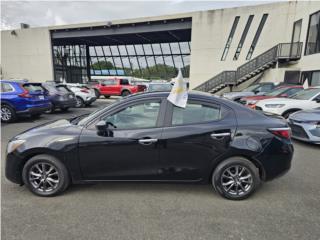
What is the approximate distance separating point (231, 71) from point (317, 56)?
18.8 feet

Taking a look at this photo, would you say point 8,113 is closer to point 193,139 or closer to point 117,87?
point 193,139

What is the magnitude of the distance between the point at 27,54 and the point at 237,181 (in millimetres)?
→ 30064

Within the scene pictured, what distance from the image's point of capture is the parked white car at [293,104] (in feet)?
23.0

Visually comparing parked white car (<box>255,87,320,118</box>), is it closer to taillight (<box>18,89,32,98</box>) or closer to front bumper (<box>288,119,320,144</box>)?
front bumper (<box>288,119,320,144</box>)

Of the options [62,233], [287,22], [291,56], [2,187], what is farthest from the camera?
[287,22]

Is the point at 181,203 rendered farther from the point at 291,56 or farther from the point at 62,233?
the point at 291,56

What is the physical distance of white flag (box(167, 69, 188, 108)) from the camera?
3043 mm

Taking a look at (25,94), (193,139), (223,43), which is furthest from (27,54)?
(193,139)

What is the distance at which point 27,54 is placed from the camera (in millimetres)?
26000

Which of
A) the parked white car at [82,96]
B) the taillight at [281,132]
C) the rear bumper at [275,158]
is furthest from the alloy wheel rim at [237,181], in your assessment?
the parked white car at [82,96]

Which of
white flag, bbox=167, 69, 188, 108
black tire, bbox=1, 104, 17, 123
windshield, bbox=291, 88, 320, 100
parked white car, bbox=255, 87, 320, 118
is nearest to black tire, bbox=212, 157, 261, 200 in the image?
white flag, bbox=167, 69, 188, 108

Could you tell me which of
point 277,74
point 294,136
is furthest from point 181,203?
point 277,74

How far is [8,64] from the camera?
27234mm

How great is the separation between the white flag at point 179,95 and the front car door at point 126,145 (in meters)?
0.18
